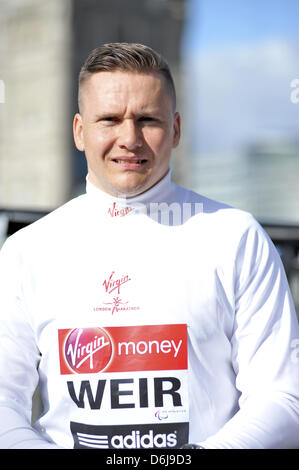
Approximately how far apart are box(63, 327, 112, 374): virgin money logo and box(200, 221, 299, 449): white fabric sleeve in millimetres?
301

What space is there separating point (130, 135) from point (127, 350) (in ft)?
1.67

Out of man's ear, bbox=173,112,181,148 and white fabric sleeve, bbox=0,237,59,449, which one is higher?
man's ear, bbox=173,112,181,148

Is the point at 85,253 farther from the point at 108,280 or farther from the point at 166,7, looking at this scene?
the point at 166,7

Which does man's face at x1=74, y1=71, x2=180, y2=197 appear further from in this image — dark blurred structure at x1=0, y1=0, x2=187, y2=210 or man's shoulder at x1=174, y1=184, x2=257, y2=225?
dark blurred structure at x1=0, y1=0, x2=187, y2=210

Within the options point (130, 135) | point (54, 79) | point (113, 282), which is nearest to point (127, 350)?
point (113, 282)

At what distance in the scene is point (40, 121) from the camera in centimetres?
2483

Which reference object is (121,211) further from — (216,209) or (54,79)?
(54,79)

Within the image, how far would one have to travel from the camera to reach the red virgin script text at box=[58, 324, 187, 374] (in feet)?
5.89

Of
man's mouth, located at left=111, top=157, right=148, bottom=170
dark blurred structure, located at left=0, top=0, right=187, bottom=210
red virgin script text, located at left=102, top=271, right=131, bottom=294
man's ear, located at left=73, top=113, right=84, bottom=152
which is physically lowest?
red virgin script text, located at left=102, top=271, right=131, bottom=294

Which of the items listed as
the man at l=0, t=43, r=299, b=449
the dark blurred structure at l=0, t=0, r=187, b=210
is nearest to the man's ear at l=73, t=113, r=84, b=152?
the man at l=0, t=43, r=299, b=449

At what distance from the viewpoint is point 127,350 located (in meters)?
1.81

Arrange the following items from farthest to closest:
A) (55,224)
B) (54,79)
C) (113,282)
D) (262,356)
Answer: (54,79), (55,224), (113,282), (262,356)

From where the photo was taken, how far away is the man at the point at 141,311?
1776 mm

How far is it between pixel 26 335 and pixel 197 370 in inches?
17.2
